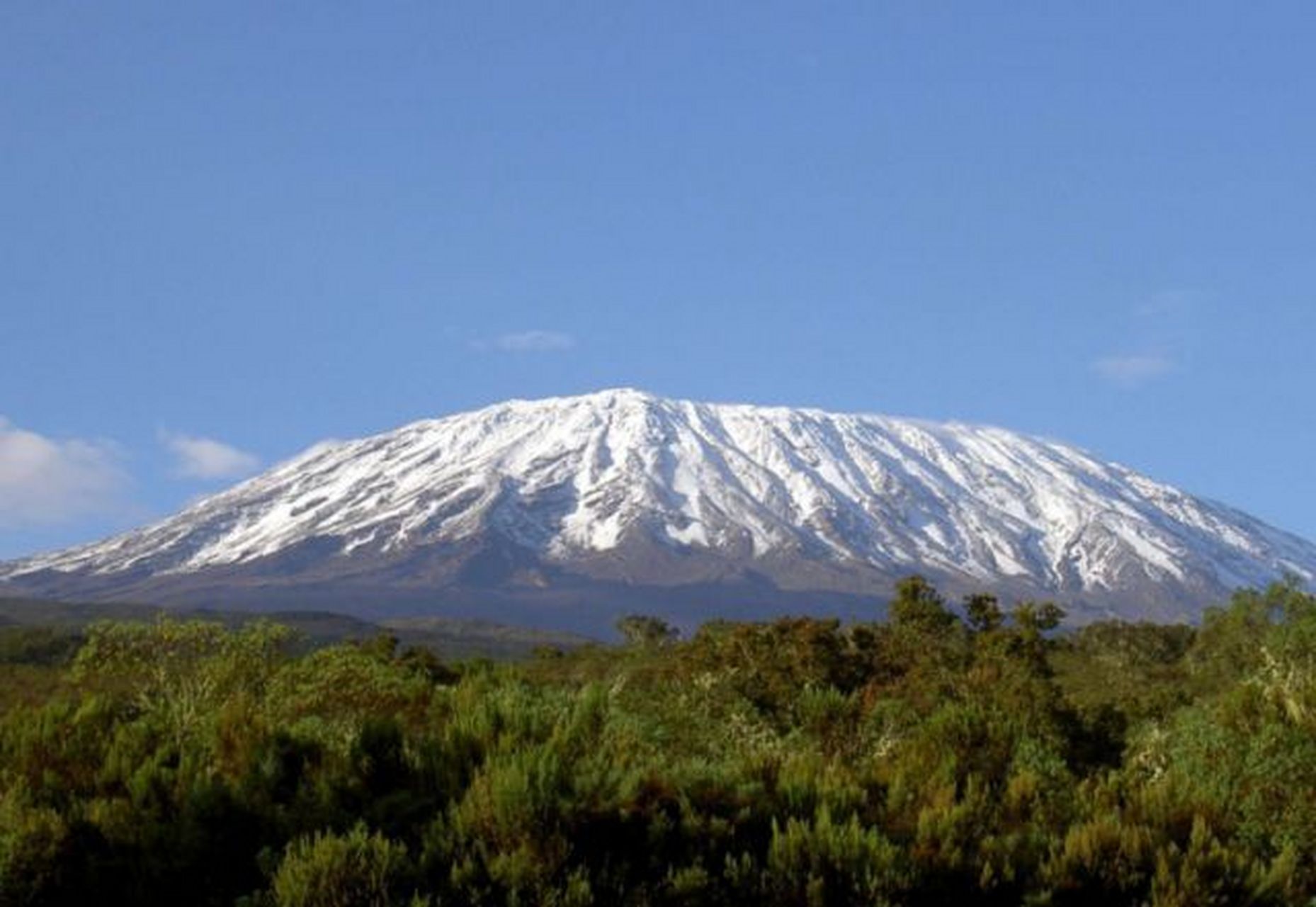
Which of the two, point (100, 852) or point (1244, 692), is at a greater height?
point (1244, 692)

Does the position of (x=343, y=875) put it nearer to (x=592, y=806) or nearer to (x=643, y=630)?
(x=592, y=806)

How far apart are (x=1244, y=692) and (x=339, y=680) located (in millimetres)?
11870

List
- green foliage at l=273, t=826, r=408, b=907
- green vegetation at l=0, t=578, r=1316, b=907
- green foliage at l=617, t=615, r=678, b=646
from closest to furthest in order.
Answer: green foliage at l=273, t=826, r=408, b=907
green vegetation at l=0, t=578, r=1316, b=907
green foliage at l=617, t=615, r=678, b=646

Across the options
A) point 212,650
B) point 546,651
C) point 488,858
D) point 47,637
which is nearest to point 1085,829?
point 488,858

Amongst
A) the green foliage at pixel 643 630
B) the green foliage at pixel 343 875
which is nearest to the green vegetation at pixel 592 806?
the green foliage at pixel 343 875

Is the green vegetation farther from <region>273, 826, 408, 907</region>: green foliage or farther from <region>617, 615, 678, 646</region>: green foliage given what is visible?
<region>617, 615, 678, 646</region>: green foliage

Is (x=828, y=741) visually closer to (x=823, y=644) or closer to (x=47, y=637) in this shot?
(x=823, y=644)

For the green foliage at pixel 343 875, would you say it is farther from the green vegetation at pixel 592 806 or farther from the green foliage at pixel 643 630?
the green foliage at pixel 643 630

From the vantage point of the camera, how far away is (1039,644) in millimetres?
47375

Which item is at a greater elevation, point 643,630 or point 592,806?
point 643,630

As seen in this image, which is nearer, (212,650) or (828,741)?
(828,741)

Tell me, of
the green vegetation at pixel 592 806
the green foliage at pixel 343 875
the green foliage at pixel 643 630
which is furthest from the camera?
the green foliage at pixel 643 630

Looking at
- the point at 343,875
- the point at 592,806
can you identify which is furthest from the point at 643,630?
the point at 343,875

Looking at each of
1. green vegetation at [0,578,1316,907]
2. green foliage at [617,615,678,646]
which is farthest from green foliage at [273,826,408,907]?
green foliage at [617,615,678,646]
